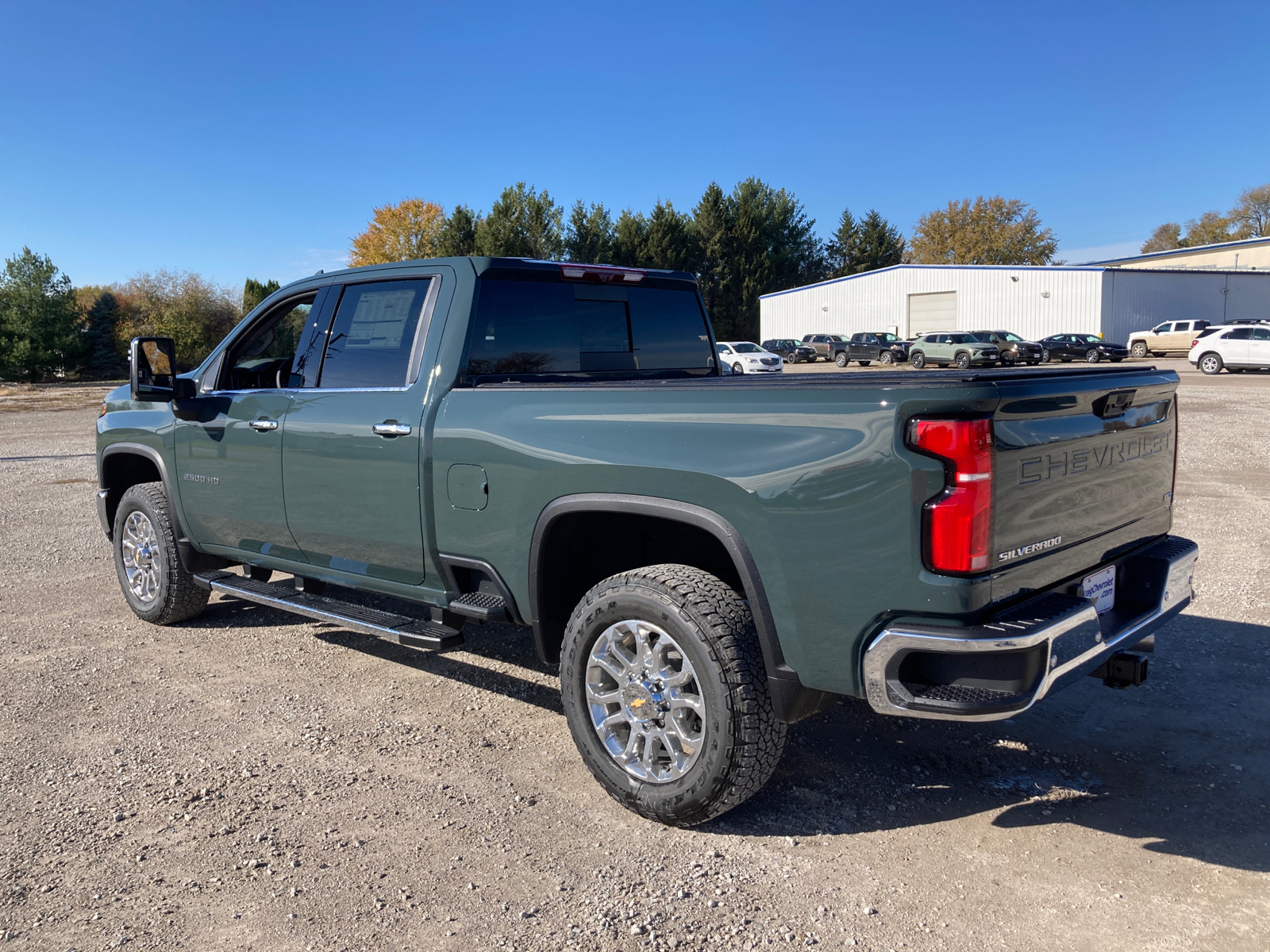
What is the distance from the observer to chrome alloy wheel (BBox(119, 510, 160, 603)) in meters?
5.86

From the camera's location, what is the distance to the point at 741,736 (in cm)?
311

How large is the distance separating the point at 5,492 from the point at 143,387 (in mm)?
8596

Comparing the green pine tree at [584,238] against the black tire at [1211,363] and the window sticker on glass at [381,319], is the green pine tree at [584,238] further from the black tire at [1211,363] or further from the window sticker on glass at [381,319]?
the window sticker on glass at [381,319]

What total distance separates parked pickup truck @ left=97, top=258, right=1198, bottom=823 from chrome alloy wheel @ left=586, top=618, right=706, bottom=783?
10 millimetres

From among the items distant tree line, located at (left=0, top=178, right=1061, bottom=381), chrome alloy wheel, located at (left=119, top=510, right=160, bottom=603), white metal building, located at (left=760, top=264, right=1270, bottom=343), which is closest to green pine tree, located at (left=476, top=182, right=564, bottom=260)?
distant tree line, located at (left=0, top=178, right=1061, bottom=381)

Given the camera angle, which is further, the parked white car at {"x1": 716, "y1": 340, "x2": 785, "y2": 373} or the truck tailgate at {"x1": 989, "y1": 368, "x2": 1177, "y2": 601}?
the parked white car at {"x1": 716, "y1": 340, "x2": 785, "y2": 373}

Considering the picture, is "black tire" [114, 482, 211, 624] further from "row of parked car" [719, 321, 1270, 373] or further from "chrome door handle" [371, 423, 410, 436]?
"row of parked car" [719, 321, 1270, 373]

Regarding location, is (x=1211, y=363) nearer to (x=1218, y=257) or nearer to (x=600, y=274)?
(x=600, y=274)

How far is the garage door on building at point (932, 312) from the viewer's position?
53.2 metres

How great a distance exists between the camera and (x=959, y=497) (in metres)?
2.66

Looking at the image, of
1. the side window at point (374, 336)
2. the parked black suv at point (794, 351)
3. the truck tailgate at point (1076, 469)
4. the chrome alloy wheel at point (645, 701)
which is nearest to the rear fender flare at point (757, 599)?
the chrome alloy wheel at point (645, 701)

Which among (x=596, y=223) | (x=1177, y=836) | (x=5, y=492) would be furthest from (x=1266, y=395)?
(x=596, y=223)

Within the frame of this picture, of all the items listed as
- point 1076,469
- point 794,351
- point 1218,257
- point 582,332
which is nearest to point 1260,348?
point 794,351

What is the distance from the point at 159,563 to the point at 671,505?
3.97 meters
